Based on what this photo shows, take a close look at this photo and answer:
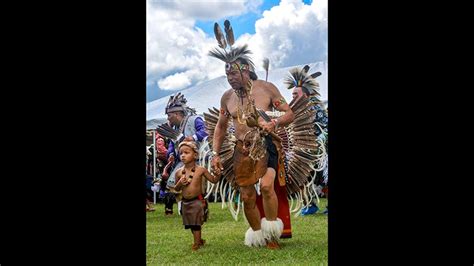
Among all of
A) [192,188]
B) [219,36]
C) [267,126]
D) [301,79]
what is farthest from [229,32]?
[192,188]

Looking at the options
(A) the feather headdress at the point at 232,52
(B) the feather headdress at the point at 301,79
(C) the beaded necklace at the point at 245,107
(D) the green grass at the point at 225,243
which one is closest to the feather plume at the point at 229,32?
(A) the feather headdress at the point at 232,52

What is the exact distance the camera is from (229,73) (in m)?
5.83

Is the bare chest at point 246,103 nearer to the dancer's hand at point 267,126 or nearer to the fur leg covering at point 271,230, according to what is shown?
the dancer's hand at point 267,126

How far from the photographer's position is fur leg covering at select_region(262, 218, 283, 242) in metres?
5.78

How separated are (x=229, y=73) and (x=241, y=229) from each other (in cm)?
125

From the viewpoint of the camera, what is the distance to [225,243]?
5805 millimetres

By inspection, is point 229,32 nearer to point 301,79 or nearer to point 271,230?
point 301,79

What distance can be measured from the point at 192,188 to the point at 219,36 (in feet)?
4.04

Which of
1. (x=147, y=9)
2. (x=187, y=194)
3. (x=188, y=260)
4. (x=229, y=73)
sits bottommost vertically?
(x=188, y=260)

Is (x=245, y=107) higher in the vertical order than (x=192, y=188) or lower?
higher

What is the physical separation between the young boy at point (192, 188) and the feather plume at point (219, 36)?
0.83 m

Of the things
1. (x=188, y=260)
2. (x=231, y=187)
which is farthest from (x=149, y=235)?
(x=231, y=187)
